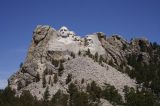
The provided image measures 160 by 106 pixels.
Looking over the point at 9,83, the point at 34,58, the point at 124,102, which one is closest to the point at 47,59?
the point at 34,58

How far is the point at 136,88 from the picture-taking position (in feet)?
491

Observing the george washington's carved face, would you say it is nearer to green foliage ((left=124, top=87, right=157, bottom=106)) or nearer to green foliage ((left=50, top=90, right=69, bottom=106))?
green foliage ((left=124, top=87, right=157, bottom=106))

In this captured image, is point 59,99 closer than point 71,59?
Yes

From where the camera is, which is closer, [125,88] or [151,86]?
[125,88]

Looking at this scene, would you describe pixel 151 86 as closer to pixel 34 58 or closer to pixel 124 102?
pixel 124 102

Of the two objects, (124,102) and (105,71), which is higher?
(105,71)

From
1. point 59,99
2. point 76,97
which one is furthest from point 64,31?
point 59,99

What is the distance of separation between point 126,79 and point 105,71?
8.44 metres

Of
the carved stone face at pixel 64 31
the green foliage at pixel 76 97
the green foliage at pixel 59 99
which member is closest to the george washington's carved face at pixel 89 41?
the carved stone face at pixel 64 31

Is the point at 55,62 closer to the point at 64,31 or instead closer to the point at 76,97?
the point at 64,31

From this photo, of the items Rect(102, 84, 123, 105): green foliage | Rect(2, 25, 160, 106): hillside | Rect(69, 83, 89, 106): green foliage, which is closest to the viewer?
Rect(69, 83, 89, 106): green foliage

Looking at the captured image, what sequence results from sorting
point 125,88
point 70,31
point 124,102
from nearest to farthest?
1. point 124,102
2. point 125,88
3. point 70,31

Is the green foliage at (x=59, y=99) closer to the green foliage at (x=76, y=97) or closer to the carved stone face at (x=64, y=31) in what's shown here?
the green foliage at (x=76, y=97)

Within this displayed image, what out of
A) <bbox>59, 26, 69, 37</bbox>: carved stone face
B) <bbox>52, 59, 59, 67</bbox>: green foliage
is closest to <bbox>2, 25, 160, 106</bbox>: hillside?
<bbox>59, 26, 69, 37</bbox>: carved stone face
